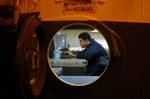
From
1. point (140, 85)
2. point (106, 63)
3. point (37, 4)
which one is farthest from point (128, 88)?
point (37, 4)

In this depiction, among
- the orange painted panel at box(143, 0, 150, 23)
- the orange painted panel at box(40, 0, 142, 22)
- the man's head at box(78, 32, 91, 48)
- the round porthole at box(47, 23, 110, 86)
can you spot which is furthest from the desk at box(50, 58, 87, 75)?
the orange painted panel at box(143, 0, 150, 23)

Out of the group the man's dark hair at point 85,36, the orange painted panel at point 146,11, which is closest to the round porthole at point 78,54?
the man's dark hair at point 85,36

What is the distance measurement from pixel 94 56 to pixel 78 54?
177mm

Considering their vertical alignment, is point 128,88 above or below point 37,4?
below

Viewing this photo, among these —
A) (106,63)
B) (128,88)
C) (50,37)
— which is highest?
(50,37)

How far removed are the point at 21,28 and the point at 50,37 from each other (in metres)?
0.41

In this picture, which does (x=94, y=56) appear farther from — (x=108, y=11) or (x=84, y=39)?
(x=108, y=11)

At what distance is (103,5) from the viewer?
6.65 feet

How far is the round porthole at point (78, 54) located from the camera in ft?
6.84

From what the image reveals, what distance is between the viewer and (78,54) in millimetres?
2508

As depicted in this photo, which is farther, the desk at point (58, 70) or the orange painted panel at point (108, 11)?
the desk at point (58, 70)

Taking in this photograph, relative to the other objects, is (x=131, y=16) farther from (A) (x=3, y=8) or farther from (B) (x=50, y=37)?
(A) (x=3, y=8)

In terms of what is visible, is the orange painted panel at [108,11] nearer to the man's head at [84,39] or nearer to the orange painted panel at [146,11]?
the orange painted panel at [146,11]

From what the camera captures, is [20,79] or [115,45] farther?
[115,45]
